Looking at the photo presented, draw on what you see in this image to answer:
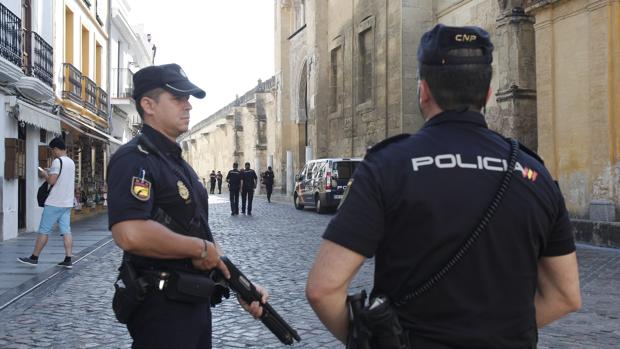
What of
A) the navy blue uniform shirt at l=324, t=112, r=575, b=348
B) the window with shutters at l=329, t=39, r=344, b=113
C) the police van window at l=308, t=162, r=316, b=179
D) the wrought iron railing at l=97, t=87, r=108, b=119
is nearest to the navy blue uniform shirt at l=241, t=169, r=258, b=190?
the police van window at l=308, t=162, r=316, b=179

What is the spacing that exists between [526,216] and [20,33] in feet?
44.9

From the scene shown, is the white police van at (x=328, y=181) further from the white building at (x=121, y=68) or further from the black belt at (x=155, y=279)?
the black belt at (x=155, y=279)

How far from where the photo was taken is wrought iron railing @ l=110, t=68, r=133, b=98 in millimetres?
28103

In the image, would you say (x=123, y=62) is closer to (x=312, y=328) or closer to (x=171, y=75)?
(x=312, y=328)

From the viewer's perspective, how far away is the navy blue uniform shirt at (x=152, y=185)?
2.60 meters

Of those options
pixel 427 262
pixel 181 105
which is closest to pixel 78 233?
pixel 181 105

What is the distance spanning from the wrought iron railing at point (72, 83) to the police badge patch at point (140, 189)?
16.4m

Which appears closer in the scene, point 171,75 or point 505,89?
point 171,75

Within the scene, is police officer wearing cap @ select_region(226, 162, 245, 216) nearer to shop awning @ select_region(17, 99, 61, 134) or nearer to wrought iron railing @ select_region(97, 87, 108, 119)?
wrought iron railing @ select_region(97, 87, 108, 119)

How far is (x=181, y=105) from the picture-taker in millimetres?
2963

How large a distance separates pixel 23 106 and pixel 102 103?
10508 mm

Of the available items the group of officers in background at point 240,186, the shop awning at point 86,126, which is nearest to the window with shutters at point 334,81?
the group of officers in background at point 240,186

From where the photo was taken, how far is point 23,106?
13.0 meters

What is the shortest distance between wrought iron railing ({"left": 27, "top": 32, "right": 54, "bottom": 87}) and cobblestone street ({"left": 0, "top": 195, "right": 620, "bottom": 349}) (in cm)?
561
